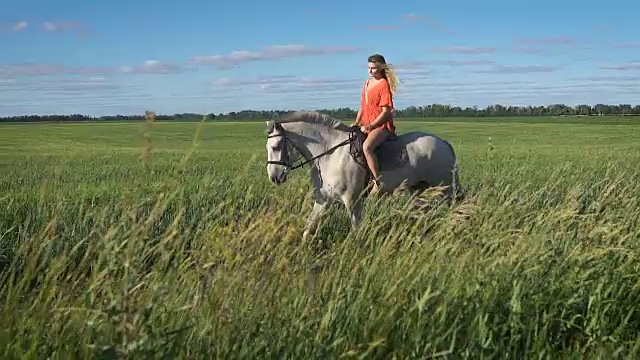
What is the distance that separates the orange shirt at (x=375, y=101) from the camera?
869cm

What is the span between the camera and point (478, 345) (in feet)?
13.4

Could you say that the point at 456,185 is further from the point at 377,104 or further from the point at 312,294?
the point at 312,294

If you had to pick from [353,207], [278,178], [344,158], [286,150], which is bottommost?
[353,207]

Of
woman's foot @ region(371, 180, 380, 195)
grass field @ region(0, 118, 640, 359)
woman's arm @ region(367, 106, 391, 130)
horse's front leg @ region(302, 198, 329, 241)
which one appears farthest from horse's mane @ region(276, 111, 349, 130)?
grass field @ region(0, 118, 640, 359)

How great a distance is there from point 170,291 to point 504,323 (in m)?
2.10

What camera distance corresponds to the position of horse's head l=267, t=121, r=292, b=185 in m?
8.63

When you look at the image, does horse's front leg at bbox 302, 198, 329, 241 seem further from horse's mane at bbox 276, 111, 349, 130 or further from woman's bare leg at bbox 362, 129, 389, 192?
horse's mane at bbox 276, 111, 349, 130

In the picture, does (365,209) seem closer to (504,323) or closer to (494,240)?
(494,240)

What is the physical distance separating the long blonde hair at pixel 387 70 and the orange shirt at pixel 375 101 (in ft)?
0.19

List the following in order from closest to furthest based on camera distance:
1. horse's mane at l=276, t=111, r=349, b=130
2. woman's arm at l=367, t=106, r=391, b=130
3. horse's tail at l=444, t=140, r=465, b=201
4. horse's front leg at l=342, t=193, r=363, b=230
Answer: horse's tail at l=444, t=140, r=465, b=201
horse's front leg at l=342, t=193, r=363, b=230
woman's arm at l=367, t=106, r=391, b=130
horse's mane at l=276, t=111, r=349, b=130

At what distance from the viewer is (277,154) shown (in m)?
8.74

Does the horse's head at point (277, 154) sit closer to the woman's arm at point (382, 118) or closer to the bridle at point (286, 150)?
the bridle at point (286, 150)

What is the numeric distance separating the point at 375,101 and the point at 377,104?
0.15 feet

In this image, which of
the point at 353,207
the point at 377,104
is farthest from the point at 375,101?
the point at 353,207
